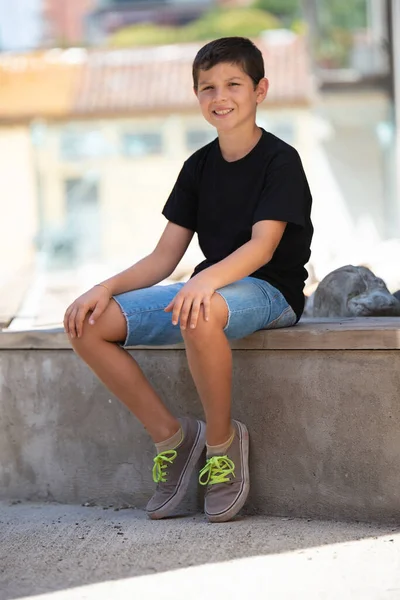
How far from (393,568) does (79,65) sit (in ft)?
92.1

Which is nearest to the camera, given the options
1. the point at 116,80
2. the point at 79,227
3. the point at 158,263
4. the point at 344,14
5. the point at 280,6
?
the point at 158,263


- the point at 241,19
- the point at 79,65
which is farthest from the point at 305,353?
the point at 241,19

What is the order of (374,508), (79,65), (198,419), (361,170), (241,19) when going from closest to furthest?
(374,508)
(198,419)
(361,170)
(79,65)
(241,19)

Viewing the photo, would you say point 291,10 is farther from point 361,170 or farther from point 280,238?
point 280,238

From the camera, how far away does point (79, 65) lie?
29.5 m

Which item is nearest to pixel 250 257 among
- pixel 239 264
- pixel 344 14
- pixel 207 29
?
pixel 239 264

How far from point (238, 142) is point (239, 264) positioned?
0.46 metres

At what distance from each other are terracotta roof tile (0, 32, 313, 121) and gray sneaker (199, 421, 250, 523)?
24970 millimetres

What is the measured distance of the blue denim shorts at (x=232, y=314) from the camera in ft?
9.53

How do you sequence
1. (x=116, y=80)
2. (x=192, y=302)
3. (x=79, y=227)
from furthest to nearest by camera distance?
(x=116, y=80) < (x=79, y=227) < (x=192, y=302)

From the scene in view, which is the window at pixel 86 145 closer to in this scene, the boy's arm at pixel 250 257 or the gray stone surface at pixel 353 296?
the gray stone surface at pixel 353 296

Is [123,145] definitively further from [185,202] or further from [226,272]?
[226,272]

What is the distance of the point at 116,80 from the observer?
29.1 m

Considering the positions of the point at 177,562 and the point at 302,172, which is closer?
the point at 177,562
